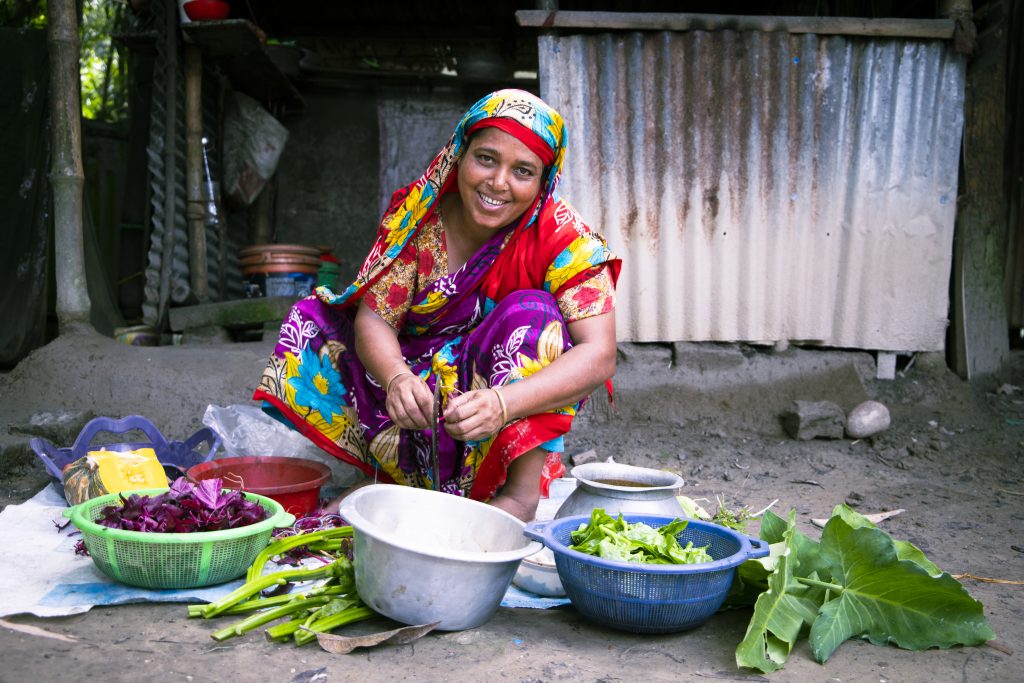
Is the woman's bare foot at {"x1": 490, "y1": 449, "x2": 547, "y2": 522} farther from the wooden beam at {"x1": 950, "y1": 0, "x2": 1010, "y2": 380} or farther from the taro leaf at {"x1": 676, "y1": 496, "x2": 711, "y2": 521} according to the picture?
the wooden beam at {"x1": 950, "y1": 0, "x2": 1010, "y2": 380}

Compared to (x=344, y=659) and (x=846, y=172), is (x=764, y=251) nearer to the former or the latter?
(x=846, y=172)

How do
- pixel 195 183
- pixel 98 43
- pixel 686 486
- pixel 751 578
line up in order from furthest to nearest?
pixel 98 43
pixel 195 183
pixel 686 486
pixel 751 578

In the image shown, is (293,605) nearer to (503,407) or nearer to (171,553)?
(171,553)

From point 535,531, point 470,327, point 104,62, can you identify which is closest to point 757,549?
point 535,531

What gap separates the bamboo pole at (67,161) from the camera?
13.8ft

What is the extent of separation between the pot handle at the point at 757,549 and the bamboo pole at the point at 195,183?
15.8ft

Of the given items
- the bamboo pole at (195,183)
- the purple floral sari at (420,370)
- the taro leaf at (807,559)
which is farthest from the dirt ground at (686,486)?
the bamboo pole at (195,183)

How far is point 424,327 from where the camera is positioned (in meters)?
2.67

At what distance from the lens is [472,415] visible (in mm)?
2043

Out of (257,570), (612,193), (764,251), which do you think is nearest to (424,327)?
(257,570)

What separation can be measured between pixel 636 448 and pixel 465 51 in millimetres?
4001

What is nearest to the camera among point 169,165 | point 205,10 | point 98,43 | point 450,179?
point 450,179

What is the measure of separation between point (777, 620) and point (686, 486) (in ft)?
5.96

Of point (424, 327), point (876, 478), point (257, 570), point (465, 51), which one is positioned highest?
point (465, 51)
